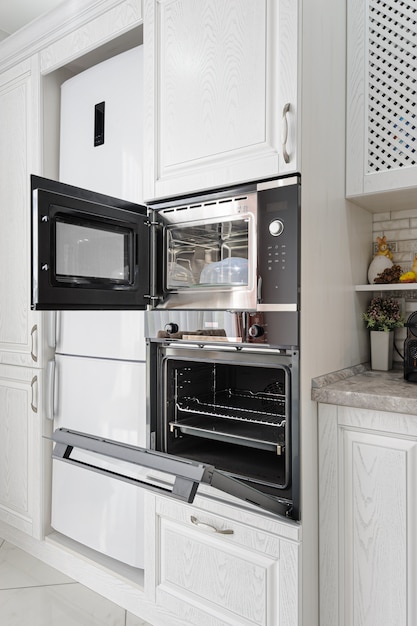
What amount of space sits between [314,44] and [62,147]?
125cm

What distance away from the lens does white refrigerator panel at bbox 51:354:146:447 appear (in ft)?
6.13

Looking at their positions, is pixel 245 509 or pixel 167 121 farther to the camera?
pixel 167 121

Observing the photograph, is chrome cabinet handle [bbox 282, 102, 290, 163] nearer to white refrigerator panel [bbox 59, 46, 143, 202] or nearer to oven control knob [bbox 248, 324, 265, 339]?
oven control knob [bbox 248, 324, 265, 339]

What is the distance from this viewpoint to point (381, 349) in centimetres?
182

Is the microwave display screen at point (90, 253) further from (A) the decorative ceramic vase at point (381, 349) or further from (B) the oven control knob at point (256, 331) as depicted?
(A) the decorative ceramic vase at point (381, 349)

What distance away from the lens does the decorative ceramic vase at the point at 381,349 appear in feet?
5.94

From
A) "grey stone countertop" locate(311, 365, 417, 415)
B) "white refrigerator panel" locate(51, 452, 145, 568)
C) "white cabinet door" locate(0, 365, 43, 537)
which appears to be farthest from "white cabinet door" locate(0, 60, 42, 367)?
"grey stone countertop" locate(311, 365, 417, 415)

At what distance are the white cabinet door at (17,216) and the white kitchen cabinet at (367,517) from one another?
57.6 inches

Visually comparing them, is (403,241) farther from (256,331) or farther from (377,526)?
(377,526)

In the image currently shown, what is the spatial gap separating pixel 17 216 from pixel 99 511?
4.79 feet

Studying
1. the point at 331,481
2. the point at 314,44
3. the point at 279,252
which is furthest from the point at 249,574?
the point at 314,44

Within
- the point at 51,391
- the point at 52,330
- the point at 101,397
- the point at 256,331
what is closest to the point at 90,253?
the point at 256,331

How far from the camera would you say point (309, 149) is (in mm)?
1430

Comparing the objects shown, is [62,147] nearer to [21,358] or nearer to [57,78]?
[57,78]
